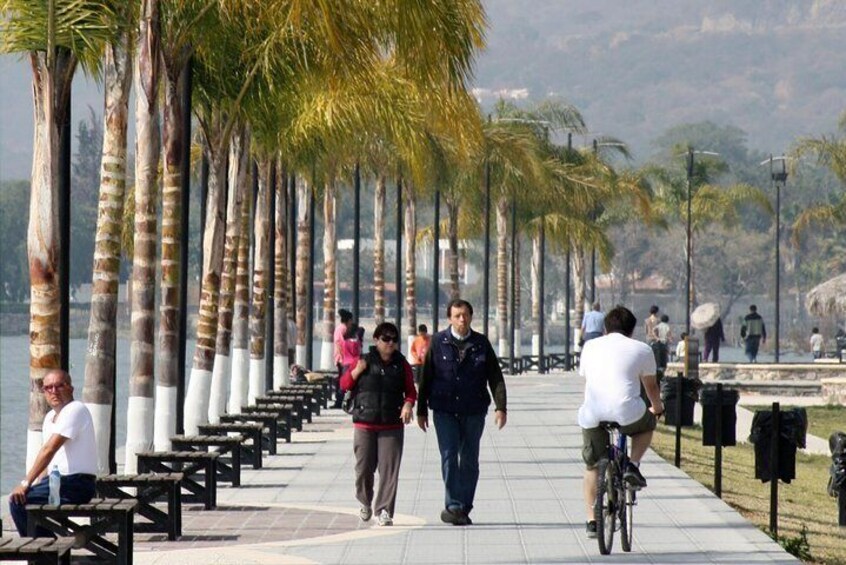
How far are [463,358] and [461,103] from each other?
5466 millimetres

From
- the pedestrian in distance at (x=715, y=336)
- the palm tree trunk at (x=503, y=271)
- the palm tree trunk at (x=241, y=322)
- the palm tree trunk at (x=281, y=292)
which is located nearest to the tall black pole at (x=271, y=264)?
the palm tree trunk at (x=281, y=292)

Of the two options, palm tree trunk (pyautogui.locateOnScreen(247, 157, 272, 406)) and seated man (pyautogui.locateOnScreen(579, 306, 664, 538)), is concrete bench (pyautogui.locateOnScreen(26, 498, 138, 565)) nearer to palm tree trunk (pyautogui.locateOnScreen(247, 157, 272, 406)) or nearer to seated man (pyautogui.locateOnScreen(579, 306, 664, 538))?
seated man (pyautogui.locateOnScreen(579, 306, 664, 538))

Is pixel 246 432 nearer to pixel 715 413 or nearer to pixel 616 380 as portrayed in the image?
pixel 715 413

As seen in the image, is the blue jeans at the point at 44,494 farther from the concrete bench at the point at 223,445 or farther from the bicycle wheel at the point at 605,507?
the concrete bench at the point at 223,445

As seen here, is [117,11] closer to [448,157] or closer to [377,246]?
[448,157]

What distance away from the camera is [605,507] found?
1561 cm

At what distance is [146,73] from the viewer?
2219 cm

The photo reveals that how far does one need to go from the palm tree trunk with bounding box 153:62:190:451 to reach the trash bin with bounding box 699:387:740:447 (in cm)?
Result: 660

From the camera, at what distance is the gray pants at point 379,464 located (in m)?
17.6

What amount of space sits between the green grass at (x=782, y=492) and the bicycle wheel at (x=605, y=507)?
2140 mm

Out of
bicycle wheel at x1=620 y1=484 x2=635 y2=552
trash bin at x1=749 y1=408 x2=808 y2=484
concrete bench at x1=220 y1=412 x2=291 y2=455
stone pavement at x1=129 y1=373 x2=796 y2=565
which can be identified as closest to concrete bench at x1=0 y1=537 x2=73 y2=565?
stone pavement at x1=129 y1=373 x2=796 y2=565

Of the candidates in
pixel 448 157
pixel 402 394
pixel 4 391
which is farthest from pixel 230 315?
pixel 4 391

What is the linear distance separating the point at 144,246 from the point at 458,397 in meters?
6.16

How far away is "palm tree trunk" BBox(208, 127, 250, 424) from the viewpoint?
1284 inches
